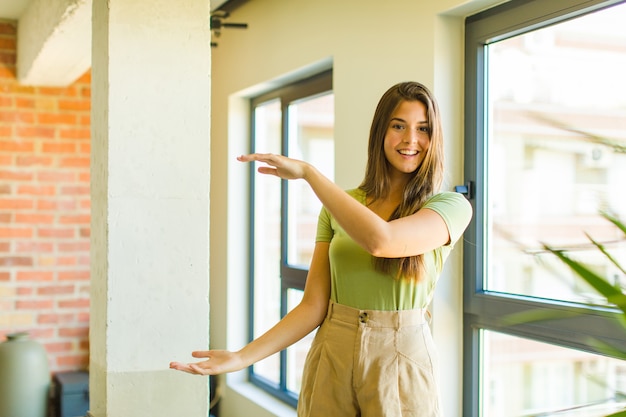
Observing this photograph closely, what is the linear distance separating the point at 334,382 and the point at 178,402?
0.93 m

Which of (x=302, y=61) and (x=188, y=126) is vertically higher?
(x=302, y=61)

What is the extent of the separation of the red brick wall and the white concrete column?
2.42m

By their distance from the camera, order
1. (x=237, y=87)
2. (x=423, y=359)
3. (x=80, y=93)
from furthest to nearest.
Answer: (x=80, y=93) → (x=237, y=87) → (x=423, y=359)

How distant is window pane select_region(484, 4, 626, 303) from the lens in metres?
2.14

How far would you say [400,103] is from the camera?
161 centimetres

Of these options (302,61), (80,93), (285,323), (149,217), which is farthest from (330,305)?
(80,93)

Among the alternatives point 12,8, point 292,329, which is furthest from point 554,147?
Answer: point 12,8

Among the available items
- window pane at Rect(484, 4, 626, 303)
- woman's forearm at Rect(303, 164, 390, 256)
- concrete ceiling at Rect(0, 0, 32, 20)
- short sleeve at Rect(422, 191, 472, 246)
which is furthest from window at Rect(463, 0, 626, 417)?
concrete ceiling at Rect(0, 0, 32, 20)

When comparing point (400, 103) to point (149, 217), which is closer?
point (400, 103)

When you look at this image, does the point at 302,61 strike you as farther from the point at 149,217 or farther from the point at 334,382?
the point at 334,382

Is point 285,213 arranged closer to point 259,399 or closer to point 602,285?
point 259,399

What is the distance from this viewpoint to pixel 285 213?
4.29m

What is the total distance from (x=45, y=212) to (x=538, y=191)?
319 centimetres

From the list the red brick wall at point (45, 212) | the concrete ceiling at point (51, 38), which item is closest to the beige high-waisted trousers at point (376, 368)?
the concrete ceiling at point (51, 38)
